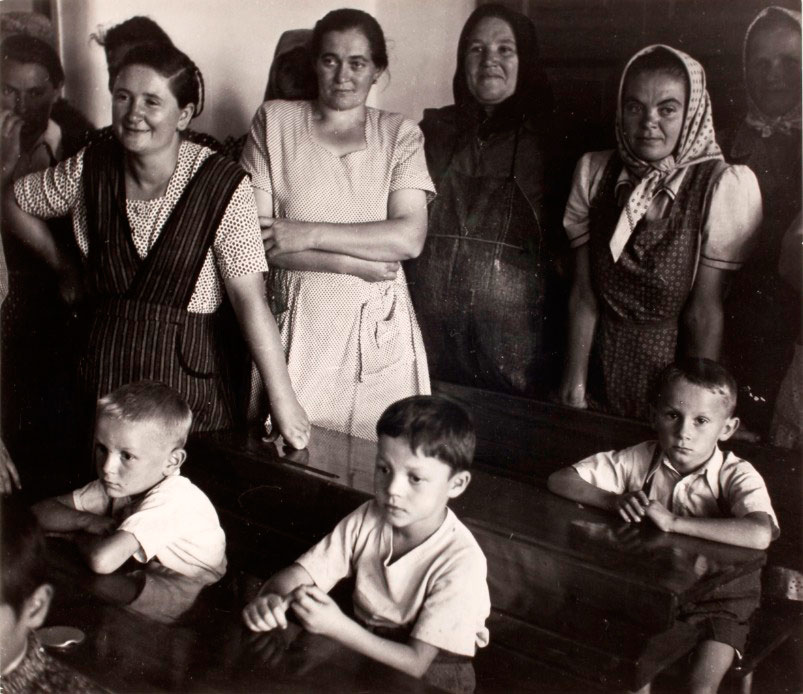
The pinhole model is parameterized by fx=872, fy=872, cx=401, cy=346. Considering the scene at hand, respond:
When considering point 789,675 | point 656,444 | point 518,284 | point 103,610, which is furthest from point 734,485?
point 103,610

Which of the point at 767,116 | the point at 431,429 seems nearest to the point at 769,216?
the point at 767,116

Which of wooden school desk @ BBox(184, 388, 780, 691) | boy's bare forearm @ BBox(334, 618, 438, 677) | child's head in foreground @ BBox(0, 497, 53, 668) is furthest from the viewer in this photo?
wooden school desk @ BBox(184, 388, 780, 691)

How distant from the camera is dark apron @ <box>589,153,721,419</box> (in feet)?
5.70

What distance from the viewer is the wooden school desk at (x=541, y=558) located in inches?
50.1

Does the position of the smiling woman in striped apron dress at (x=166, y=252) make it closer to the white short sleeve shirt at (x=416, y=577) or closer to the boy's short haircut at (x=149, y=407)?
the boy's short haircut at (x=149, y=407)

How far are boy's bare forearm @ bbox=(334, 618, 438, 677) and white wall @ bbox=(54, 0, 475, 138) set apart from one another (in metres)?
Result: 1.32

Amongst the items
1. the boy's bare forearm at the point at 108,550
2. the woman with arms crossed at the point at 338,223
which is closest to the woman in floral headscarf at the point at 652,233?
the woman with arms crossed at the point at 338,223

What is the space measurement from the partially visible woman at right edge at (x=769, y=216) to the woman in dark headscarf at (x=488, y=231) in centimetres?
47

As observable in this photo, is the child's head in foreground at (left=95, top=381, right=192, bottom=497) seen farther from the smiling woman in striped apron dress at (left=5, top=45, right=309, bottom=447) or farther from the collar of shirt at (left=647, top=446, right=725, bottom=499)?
the collar of shirt at (left=647, top=446, right=725, bottom=499)

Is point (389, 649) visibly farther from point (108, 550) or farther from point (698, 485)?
point (698, 485)

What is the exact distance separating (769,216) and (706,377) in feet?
1.11

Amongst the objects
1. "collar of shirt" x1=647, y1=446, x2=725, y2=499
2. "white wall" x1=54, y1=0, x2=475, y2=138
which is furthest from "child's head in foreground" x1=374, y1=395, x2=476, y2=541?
"white wall" x1=54, y1=0, x2=475, y2=138

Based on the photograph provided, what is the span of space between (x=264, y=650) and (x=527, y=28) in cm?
148

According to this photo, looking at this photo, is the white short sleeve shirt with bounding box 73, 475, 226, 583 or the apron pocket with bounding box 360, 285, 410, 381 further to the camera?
the apron pocket with bounding box 360, 285, 410, 381
